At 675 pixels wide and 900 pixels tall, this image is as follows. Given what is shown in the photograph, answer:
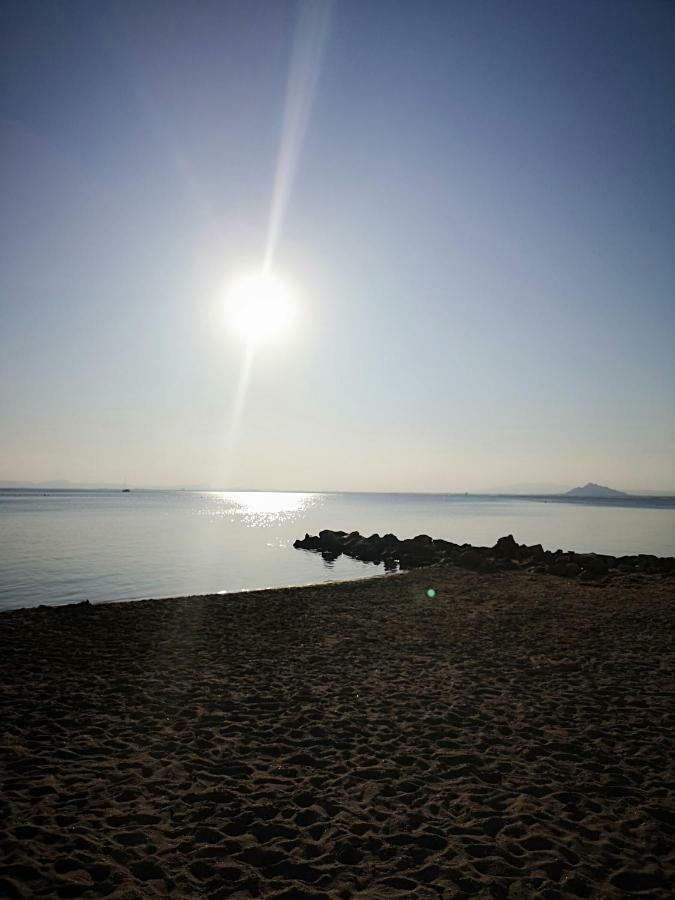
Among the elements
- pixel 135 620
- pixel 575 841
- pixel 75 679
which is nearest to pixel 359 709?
pixel 575 841

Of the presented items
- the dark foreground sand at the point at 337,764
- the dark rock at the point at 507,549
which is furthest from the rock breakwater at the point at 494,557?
the dark foreground sand at the point at 337,764

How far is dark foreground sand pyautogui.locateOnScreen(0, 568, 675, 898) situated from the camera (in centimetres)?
506

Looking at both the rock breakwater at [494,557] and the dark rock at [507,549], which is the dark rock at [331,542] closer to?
the rock breakwater at [494,557]

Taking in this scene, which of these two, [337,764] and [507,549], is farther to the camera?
[507,549]

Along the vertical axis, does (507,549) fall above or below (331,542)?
above

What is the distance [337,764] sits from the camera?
23.4 feet

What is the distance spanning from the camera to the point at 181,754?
739cm

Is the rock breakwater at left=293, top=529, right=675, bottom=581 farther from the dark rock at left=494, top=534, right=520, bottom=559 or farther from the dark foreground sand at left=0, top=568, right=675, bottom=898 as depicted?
the dark foreground sand at left=0, top=568, right=675, bottom=898

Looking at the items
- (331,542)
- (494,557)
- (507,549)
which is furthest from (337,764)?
(331,542)

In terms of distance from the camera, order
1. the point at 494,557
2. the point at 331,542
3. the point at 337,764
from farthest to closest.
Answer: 1. the point at 331,542
2. the point at 494,557
3. the point at 337,764

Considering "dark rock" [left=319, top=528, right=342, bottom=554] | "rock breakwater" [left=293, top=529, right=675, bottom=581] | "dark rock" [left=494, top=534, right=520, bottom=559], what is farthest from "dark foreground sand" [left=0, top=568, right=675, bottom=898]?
"dark rock" [left=319, top=528, right=342, bottom=554]

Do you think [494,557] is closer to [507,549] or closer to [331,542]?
[507,549]

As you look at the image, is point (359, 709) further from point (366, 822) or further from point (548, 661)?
point (548, 661)

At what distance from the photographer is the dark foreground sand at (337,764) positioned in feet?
16.6
